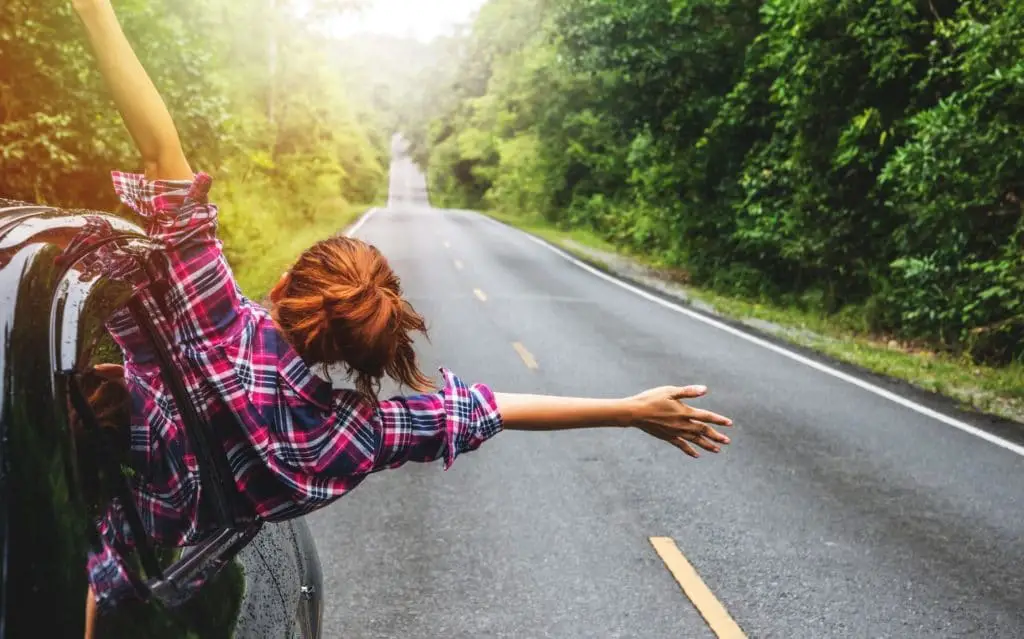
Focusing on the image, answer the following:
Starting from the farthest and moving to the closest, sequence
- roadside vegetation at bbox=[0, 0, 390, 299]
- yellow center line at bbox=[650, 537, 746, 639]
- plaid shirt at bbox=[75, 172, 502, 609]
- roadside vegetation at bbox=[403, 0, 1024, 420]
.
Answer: roadside vegetation at bbox=[403, 0, 1024, 420], roadside vegetation at bbox=[0, 0, 390, 299], yellow center line at bbox=[650, 537, 746, 639], plaid shirt at bbox=[75, 172, 502, 609]

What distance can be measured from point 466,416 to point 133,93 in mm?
892

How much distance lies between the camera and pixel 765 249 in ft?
64.5

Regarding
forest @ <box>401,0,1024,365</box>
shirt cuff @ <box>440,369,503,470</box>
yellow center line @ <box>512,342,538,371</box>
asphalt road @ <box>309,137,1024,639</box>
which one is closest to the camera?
shirt cuff @ <box>440,369,503,470</box>

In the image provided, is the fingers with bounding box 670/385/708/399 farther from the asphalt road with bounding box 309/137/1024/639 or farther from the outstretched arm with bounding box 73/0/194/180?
the asphalt road with bounding box 309/137/1024/639

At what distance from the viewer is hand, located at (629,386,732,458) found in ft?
7.32

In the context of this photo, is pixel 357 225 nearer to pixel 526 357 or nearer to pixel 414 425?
pixel 526 357

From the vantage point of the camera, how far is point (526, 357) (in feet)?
38.4

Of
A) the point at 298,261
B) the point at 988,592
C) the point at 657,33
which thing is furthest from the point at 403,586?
the point at 657,33

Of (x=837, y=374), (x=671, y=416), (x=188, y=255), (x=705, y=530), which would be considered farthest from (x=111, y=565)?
(x=837, y=374)

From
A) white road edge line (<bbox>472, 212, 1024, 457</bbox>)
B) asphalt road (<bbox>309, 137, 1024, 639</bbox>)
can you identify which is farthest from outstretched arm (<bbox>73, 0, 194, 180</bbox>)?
white road edge line (<bbox>472, 212, 1024, 457</bbox>)

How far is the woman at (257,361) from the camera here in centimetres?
182

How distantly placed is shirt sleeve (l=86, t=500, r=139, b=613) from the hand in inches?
43.2

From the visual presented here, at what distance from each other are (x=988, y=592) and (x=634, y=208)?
3058cm

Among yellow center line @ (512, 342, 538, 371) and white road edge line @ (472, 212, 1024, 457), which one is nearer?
white road edge line @ (472, 212, 1024, 457)
